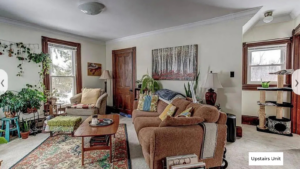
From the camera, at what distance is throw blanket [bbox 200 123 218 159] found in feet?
5.66

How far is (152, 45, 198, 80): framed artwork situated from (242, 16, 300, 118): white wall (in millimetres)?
1550

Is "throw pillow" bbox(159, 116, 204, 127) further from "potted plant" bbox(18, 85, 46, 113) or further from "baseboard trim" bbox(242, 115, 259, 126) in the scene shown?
"potted plant" bbox(18, 85, 46, 113)

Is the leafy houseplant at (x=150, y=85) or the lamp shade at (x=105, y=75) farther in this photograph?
the lamp shade at (x=105, y=75)

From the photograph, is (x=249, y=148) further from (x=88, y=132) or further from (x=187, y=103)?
(x=88, y=132)

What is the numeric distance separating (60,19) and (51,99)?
1.93 metres

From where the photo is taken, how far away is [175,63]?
3742 millimetres

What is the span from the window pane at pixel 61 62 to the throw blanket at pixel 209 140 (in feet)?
13.1

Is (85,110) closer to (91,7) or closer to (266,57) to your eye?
(91,7)

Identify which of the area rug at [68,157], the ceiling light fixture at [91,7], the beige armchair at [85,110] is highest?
the ceiling light fixture at [91,7]

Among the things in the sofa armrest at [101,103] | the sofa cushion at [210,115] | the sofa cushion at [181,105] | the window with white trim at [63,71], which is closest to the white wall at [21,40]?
the window with white trim at [63,71]

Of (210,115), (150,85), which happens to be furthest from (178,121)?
(150,85)

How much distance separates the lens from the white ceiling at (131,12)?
8.25 ft

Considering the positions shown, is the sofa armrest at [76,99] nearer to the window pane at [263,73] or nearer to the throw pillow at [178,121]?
the throw pillow at [178,121]

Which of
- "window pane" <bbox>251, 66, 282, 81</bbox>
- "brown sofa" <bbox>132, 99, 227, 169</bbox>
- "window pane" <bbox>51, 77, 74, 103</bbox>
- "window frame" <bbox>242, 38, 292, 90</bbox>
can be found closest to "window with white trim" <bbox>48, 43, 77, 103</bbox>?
"window pane" <bbox>51, 77, 74, 103</bbox>
